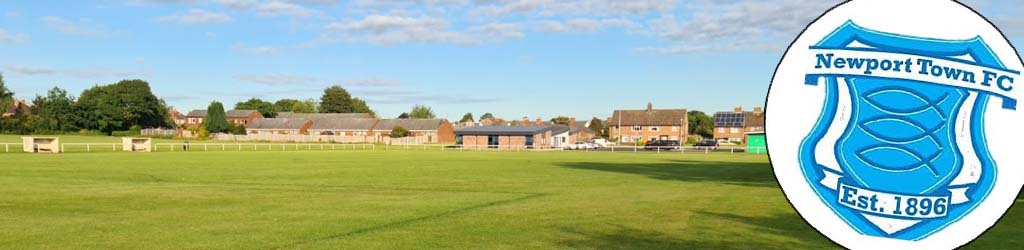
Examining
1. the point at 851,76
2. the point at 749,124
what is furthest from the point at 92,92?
the point at 851,76

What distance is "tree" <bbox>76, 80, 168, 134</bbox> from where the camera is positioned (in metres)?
138

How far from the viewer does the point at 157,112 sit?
493 feet

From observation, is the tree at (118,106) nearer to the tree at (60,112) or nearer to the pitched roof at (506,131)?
the tree at (60,112)

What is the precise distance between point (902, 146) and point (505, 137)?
293 feet

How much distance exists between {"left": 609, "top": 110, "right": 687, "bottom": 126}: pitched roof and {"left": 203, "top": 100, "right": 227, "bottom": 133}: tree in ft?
241

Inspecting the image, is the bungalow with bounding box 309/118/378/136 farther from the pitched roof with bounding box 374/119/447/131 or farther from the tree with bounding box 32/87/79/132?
the tree with bounding box 32/87/79/132

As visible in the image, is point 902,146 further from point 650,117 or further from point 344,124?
point 344,124

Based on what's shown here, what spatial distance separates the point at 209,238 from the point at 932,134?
10099 mm

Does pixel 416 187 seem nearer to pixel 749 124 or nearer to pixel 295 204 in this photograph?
pixel 295 204

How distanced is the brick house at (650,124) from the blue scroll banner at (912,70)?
424 ft

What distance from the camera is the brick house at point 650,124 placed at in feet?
440

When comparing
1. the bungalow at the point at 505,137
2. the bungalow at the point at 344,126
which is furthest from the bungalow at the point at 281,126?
the bungalow at the point at 505,137

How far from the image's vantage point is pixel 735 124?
452ft

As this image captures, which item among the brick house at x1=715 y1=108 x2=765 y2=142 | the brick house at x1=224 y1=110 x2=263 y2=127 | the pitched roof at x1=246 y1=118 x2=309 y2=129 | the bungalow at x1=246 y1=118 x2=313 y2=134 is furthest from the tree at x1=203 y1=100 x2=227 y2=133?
the brick house at x1=715 y1=108 x2=765 y2=142
